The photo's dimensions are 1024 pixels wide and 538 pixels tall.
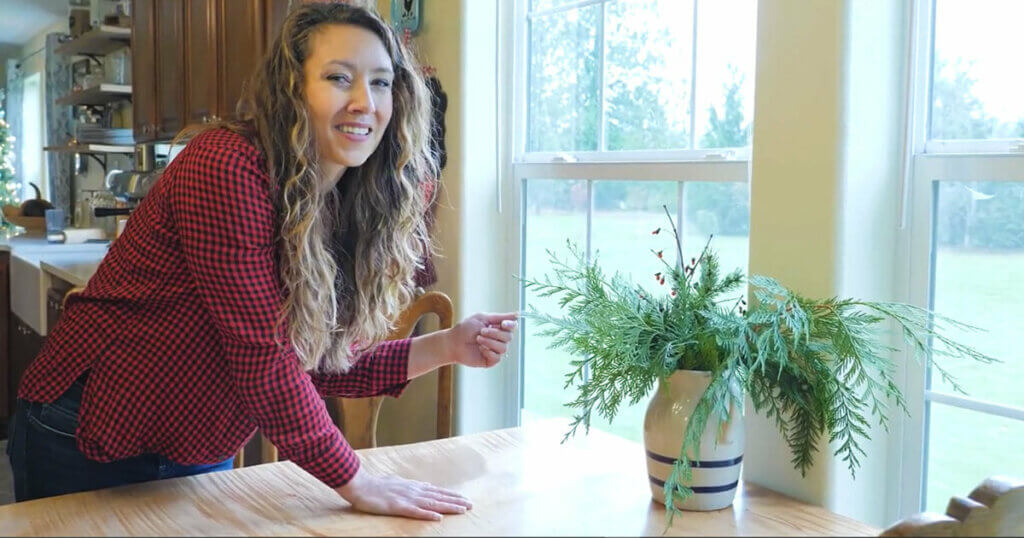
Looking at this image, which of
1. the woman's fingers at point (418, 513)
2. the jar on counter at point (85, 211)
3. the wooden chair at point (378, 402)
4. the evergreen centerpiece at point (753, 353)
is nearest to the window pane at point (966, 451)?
the evergreen centerpiece at point (753, 353)

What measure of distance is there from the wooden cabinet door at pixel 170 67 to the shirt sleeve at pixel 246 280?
10.0 ft

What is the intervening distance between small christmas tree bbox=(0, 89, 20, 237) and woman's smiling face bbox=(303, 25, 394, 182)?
Result: 7121 millimetres

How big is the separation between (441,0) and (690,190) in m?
1.01

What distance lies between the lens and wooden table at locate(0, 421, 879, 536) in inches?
54.5

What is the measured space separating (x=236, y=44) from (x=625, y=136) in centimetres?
194

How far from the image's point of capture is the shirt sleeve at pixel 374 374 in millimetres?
1771

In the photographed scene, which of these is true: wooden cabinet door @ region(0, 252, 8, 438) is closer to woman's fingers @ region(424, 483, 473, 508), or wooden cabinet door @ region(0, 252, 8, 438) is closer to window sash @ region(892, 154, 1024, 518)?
woman's fingers @ region(424, 483, 473, 508)

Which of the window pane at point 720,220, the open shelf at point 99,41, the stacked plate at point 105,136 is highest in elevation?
the open shelf at point 99,41

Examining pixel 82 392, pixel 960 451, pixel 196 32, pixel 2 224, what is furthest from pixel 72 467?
pixel 2 224

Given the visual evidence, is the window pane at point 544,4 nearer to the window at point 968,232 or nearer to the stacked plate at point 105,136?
the window at point 968,232

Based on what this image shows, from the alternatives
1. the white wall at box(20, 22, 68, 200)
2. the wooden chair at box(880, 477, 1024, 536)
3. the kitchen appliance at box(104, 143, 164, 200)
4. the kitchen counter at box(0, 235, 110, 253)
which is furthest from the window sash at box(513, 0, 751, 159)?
the white wall at box(20, 22, 68, 200)

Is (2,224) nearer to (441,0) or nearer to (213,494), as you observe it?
(441,0)

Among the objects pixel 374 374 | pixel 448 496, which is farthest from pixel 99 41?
pixel 448 496

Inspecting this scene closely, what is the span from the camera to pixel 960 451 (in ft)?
5.26
